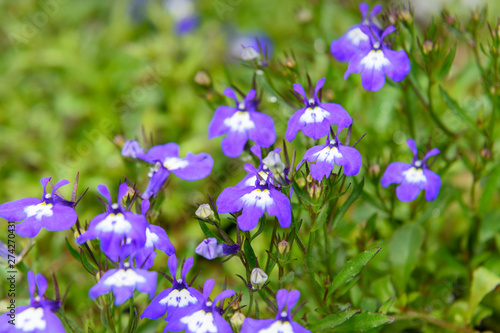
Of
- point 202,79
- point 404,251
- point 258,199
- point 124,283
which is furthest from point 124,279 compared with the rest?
point 404,251

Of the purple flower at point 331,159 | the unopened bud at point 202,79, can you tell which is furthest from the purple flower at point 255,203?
the unopened bud at point 202,79

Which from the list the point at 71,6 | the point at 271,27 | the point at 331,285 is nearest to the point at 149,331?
the point at 331,285

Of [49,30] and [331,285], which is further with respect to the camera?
[49,30]

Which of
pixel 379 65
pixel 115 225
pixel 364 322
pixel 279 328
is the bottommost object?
pixel 364 322

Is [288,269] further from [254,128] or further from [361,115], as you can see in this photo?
[361,115]

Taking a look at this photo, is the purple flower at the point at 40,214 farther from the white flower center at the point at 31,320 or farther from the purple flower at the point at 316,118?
the purple flower at the point at 316,118

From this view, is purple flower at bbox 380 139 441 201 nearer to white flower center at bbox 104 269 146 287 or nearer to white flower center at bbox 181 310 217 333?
white flower center at bbox 181 310 217 333

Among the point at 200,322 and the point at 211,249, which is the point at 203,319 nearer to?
the point at 200,322
